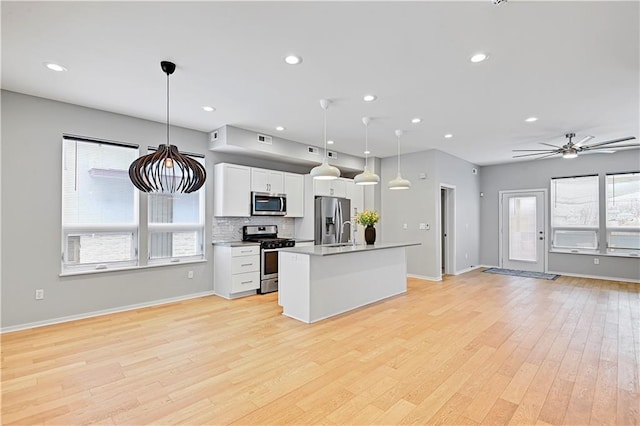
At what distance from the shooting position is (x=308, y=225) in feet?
21.7

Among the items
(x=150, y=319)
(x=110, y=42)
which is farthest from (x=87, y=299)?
(x=110, y=42)

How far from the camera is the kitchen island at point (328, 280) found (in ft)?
13.3

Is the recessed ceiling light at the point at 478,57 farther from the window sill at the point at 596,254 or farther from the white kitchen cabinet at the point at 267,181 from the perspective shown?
the window sill at the point at 596,254

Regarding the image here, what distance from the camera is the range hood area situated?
5207mm

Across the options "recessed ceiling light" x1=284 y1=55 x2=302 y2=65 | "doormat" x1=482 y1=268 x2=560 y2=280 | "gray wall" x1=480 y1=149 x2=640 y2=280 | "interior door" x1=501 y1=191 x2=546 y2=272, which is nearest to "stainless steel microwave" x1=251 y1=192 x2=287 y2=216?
"recessed ceiling light" x1=284 y1=55 x2=302 y2=65

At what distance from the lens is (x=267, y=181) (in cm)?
600

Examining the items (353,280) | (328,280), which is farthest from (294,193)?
(328,280)

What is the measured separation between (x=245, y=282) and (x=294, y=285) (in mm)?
1451

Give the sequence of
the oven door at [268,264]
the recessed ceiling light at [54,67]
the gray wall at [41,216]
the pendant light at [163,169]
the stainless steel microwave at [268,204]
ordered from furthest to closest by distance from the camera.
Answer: the stainless steel microwave at [268,204] → the oven door at [268,264] → the gray wall at [41,216] → the pendant light at [163,169] → the recessed ceiling light at [54,67]

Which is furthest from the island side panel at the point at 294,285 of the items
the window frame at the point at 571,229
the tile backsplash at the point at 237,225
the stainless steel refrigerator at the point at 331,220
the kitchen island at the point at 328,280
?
the window frame at the point at 571,229

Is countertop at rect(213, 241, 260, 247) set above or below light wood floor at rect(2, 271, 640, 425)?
above

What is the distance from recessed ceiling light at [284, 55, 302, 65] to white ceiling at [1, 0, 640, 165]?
79 mm

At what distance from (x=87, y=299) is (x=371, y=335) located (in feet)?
12.4

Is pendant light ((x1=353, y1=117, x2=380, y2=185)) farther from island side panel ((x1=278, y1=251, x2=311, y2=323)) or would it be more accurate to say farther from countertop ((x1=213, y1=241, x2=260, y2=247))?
countertop ((x1=213, y1=241, x2=260, y2=247))
